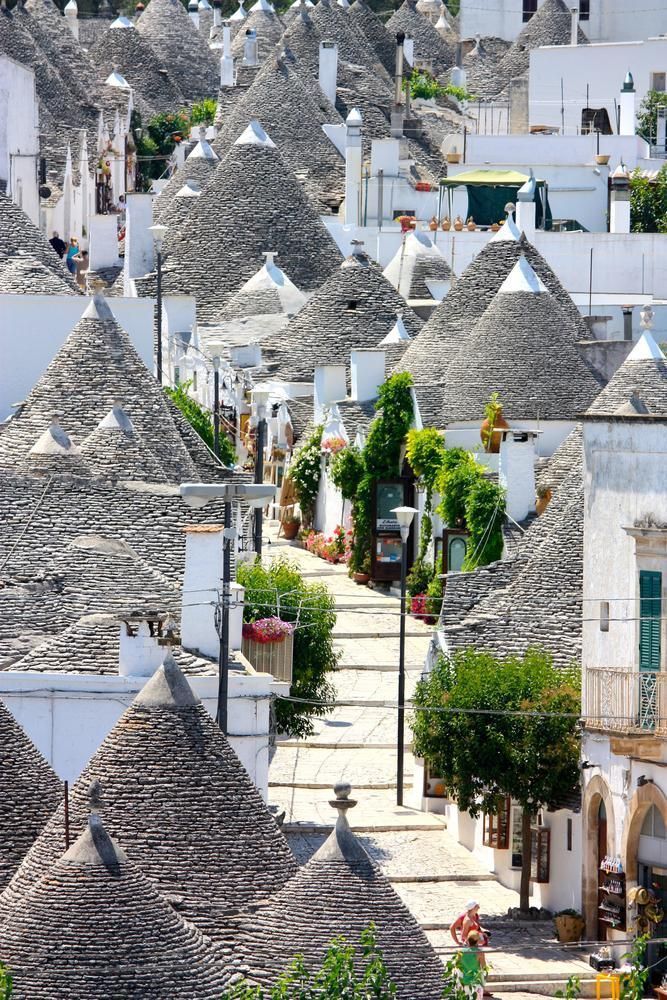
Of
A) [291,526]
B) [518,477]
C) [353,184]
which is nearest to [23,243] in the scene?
[291,526]

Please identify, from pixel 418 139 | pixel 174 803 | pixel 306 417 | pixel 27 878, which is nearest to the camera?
pixel 27 878

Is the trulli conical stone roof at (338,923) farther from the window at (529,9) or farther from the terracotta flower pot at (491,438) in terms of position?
the window at (529,9)

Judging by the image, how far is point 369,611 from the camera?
175ft

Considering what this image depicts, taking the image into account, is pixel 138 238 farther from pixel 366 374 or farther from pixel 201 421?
pixel 201 421

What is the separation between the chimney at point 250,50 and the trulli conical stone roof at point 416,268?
60.4 ft

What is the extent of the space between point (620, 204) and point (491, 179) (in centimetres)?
342

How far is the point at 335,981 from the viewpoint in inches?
983

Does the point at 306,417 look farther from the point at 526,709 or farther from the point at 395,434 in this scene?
the point at 526,709

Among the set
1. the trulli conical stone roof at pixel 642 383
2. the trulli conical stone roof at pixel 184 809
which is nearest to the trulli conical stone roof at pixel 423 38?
the trulli conical stone roof at pixel 642 383

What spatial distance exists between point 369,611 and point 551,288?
502 inches

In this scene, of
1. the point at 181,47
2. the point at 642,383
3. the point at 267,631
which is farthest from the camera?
the point at 181,47

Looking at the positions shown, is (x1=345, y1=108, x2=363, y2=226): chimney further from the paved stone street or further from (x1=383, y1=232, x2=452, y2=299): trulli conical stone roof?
the paved stone street

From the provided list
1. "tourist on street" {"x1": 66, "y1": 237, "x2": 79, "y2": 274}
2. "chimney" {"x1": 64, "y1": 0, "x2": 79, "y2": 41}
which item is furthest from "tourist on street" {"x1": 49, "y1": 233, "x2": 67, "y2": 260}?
"chimney" {"x1": 64, "y1": 0, "x2": 79, "y2": 41}

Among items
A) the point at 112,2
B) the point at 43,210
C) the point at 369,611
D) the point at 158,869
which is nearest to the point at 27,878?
the point at 158,869
